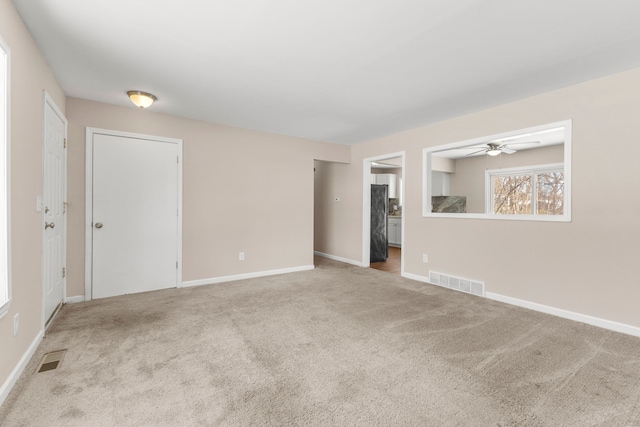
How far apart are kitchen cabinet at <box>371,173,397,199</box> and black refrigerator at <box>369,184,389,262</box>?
2245 millimetres

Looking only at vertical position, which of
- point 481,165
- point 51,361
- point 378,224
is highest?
point 481,165

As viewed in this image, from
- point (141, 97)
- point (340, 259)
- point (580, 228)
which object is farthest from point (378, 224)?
point (141, 97)

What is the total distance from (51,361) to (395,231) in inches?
300

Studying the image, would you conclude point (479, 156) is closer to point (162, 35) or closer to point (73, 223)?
point (162, 35)

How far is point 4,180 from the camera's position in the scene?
5.71ft

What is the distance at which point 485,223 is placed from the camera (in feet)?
12.1

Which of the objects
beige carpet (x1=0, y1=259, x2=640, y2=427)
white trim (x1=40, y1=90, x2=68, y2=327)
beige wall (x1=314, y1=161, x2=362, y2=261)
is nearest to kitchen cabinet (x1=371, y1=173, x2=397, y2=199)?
beige wall (x1=314, y1=161, x2=362, y2=261)

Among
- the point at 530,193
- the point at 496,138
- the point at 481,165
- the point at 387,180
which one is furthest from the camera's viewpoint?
the point at 387,180

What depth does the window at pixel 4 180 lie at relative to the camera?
5.66 ft

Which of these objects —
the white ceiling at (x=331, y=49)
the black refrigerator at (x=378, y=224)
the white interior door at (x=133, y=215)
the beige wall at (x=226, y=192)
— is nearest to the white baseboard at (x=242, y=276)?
the beige wall at (x=226, y=192)

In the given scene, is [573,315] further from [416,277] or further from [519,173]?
[519,173]

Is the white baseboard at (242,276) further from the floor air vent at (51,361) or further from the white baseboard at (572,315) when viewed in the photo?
the white baseboard at (572,315)

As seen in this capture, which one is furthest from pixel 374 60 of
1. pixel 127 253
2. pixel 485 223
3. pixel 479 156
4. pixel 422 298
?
pixel 479 156

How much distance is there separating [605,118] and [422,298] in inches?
99.9
